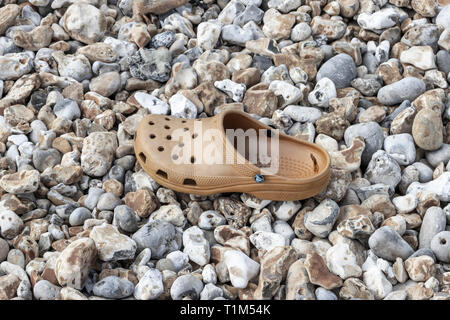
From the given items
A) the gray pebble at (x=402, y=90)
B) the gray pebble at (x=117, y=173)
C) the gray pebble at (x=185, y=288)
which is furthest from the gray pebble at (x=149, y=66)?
the gray pebble at (x=185, y=288)

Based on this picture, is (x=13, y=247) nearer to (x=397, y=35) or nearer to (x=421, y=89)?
(x=421, y=89)

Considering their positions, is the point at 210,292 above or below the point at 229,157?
below

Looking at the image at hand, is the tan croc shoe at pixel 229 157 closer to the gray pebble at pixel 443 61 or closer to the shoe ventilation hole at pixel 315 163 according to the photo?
the shoe ventilation hole at pixel 315 163

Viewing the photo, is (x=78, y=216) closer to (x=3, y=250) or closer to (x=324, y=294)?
(x=3, y=250)

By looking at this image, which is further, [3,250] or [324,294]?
[3,250]

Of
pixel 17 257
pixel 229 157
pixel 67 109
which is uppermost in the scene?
pixel 229 157

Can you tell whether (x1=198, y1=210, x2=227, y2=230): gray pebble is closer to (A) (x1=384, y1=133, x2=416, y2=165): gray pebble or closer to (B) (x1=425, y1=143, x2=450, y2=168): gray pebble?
(A) (x1=384, y1=133, x2=416, y2=165): gray pebble

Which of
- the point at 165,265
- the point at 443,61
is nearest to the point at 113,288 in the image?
the point at 165,265

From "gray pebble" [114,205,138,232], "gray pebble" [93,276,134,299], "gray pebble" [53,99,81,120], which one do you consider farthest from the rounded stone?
"gray pebble" [53,99,81,120]
